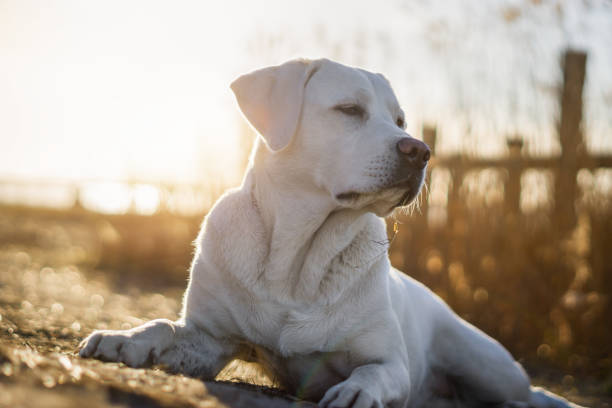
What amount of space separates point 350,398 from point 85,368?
879 mm

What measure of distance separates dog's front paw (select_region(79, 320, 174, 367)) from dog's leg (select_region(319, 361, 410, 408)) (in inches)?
29.0

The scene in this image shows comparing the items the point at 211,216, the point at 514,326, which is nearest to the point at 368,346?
the point at 211,216

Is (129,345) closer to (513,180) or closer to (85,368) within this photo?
(85,368)

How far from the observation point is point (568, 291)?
15.1ft

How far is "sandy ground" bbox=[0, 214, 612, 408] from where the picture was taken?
150 cm

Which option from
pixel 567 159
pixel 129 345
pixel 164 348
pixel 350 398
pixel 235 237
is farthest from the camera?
pixel 567 159

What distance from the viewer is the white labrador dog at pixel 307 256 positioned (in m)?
2.36

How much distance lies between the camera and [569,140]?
4777mm

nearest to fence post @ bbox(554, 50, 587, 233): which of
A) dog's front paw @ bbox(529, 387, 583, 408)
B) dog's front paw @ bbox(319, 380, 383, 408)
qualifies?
dog's front paw @ bbox(529, 387, 583, 408)

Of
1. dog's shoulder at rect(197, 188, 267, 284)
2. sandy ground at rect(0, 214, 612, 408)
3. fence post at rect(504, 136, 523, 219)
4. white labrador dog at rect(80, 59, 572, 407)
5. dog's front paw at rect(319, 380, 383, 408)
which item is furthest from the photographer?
fence post at rect(504, 136, 523, 219)

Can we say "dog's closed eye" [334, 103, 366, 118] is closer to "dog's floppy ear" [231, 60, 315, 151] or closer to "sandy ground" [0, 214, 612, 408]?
"dog's floppy ear" [231, 60, 315, 151]

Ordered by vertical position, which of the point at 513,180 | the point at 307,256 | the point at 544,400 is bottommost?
the point at 544,400

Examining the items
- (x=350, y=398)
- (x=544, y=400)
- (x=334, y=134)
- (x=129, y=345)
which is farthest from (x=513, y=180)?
(x=129, y=345)

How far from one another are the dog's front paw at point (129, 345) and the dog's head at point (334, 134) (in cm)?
93
